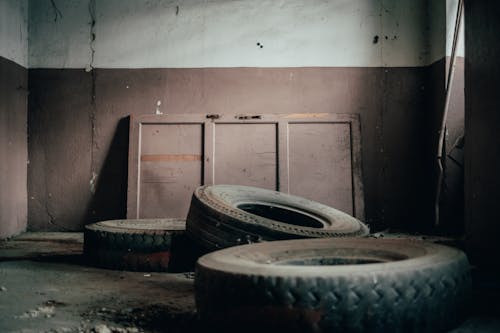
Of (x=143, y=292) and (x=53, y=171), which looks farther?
(x=53, y=171)

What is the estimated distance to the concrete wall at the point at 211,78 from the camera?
4785 millimetres

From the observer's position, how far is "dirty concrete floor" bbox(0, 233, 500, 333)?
1800 millimetres

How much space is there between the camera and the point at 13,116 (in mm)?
4645

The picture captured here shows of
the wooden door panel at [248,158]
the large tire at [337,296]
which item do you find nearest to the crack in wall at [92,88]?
the wooden door panel at [248,158]

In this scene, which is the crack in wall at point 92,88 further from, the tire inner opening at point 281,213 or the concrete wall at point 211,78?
the tire inner opening at point 281,213

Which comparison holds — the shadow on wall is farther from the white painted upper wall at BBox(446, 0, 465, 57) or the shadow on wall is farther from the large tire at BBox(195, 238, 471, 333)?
the large tire at BBox(195, 238, 471, 333)

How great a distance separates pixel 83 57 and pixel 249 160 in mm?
2037

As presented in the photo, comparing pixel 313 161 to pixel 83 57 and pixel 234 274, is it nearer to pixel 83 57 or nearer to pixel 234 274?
pixel 83 57

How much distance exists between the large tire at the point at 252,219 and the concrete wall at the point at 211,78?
4.69 ft

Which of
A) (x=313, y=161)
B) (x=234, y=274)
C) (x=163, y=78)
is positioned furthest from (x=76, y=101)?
(x=234, y=274)

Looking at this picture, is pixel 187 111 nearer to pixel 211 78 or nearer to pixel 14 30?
pixel 211 78

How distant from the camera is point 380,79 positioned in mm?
4832

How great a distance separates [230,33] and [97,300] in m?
3.32

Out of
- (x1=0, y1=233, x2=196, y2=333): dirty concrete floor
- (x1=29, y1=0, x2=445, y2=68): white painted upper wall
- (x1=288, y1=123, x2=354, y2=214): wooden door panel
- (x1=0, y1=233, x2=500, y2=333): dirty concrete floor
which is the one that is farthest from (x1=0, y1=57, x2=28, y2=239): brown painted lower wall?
(x1=288, y1=123, x2=354, y2=214): wooden door panel
